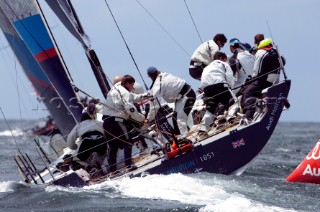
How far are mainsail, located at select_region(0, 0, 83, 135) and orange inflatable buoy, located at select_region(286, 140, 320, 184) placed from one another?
528 centimetres

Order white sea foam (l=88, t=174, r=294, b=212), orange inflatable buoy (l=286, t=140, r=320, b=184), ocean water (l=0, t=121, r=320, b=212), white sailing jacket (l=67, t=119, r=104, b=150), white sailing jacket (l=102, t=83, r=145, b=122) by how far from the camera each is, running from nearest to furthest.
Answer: white sea foam (l=88, t=174, r=294, b=212), ocean water (l=0, t=121, r=320, b=212), orange inflatable buoy (l=286, t=140, r=320, b=184), white sailing jacket (l=102, t=83, r=145, b=122), white sailing jacket (l=67, t=119, r=104, b=150)

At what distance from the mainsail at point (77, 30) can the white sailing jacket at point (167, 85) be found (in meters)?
1.62

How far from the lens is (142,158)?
551 inches

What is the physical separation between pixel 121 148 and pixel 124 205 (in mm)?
2831

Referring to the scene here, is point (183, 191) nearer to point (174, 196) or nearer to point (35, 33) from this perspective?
point (174, 196)

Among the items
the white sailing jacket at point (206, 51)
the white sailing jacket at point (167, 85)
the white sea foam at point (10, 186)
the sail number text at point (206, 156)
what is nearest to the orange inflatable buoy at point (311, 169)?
the sail number text at point (206, 156)

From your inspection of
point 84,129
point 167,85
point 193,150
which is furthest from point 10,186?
point 193,150

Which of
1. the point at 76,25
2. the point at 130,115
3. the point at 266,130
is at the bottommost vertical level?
the point at 266,130

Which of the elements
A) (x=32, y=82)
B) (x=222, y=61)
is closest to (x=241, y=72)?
(x=222, y=61)

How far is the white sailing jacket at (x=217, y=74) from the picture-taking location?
13.4m

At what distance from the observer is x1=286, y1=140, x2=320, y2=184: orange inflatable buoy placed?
40.3ft

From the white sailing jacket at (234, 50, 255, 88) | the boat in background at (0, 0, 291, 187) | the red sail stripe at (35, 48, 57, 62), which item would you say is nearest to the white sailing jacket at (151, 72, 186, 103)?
the boat in background at (0, 0, 291, 187)

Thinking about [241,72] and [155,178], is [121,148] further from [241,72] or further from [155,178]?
[241,72]

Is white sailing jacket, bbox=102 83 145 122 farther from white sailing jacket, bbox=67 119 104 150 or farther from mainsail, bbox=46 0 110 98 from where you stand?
mainsail, bbox=46 0 110 98
